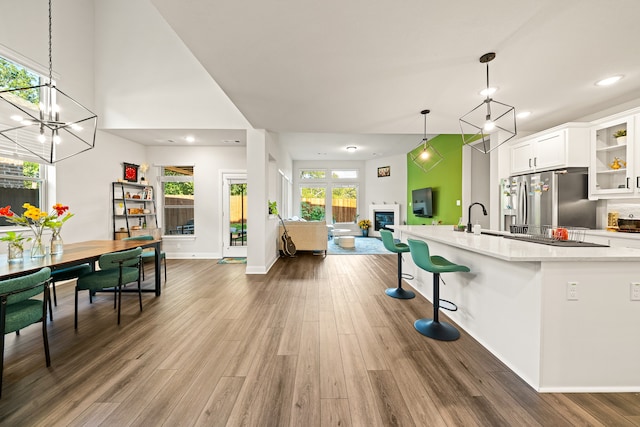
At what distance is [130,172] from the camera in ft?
17.6

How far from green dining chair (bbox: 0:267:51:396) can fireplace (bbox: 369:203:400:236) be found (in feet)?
29.2

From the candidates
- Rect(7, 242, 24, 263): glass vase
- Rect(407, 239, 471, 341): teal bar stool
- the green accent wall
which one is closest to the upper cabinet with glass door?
the green accent wall

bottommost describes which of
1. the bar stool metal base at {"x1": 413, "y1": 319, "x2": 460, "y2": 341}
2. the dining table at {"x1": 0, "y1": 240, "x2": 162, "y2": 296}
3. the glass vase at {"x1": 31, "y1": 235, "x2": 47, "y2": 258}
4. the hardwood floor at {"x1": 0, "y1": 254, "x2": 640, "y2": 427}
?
the hardwood floor at {"x1": 0, "y1": 254, "x2": 640, "y2": 427}

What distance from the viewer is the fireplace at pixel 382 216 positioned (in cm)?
947

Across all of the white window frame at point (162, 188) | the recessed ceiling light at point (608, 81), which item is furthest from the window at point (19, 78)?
the recessed ceiling light at point (608, 81)

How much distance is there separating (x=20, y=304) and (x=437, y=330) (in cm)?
348

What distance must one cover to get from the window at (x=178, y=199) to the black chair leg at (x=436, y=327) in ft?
17.4

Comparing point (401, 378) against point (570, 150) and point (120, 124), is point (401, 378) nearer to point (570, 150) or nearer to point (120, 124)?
point (570, 150)

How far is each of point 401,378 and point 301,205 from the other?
8.95m

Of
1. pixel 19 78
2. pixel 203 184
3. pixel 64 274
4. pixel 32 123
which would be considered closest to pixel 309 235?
pixel 203 184

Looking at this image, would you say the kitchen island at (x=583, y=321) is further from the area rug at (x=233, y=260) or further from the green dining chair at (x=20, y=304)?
the area rug at (x=233, y=260)

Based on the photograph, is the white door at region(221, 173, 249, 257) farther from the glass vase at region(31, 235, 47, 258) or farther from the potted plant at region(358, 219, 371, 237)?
the potted plant at region(358, 219, 371, 237)

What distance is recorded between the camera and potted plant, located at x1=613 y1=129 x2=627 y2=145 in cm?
320

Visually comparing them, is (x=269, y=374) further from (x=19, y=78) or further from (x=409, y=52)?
(x=19, y=78)
